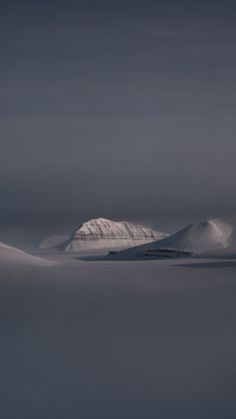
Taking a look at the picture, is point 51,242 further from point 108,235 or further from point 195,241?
point 195,241

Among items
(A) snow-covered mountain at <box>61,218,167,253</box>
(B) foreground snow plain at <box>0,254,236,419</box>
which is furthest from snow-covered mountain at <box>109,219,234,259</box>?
(A) snow-covered mountain at <box>61,218,167,253</box>

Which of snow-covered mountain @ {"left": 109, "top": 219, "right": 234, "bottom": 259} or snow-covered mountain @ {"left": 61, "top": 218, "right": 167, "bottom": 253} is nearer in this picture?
snow-covered mountain @ {"left": 109, "top": 219, "right": 234, "bottom": 259}

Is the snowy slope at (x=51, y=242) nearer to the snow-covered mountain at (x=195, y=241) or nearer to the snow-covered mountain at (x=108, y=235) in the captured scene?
the snow-covered mountain at (x=108, y=235)

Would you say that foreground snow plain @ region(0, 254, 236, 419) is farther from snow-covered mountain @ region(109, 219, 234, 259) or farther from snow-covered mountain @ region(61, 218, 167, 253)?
snow-covered mountain @ region(61, 218, 167, 253)

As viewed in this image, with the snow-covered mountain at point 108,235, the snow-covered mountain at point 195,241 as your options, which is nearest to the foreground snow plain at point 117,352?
the snow-covered mountain at point 195,241

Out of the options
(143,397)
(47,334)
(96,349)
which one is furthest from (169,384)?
(47,334)

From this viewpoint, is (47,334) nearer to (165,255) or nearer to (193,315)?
(193,315)
